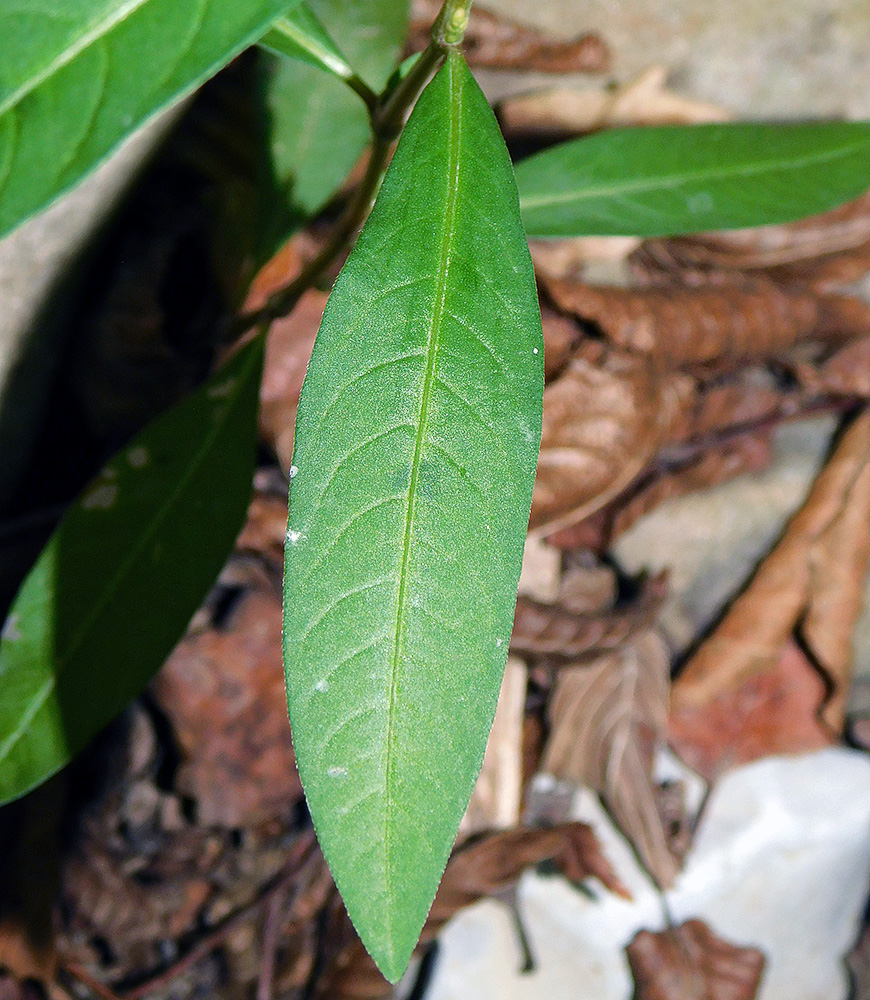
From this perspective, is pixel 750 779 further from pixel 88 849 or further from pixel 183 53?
pixel 183 53

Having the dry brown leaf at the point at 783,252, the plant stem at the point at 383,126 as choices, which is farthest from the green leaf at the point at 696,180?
the dry brown leaf at the point at 783,252

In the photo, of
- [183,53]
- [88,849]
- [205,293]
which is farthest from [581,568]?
[183,53]

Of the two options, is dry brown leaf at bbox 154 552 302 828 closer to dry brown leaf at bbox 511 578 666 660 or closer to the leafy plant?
dry brown leaf at bbox 511 578 666 660

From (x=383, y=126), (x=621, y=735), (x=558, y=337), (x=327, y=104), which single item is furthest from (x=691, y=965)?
(x=327, y=104)

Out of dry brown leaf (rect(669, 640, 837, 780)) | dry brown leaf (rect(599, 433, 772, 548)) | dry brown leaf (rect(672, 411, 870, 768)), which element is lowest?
dry brown leaf (rect(669, 640, 837, 780))

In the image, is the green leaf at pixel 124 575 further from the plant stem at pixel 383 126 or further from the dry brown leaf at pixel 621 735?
the dry brown leaf at pixel 621 735

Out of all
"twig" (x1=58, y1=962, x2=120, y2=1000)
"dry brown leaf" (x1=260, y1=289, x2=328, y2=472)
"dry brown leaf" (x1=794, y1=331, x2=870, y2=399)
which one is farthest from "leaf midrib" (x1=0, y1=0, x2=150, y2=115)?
"dry brown leaf" (x1=794, y1=331, x2=870, y2=399)
